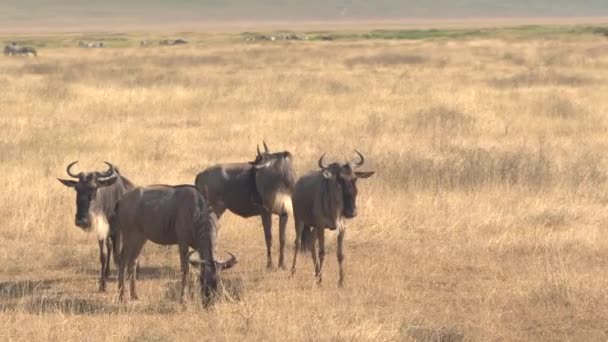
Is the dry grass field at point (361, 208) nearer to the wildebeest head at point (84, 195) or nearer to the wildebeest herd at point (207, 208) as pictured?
the wildebeest herd at point (207, 208)

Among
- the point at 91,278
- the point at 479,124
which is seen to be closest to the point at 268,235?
the point at 91,278

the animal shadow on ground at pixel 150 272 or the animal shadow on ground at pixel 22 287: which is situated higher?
the animal shadow on ground at pixel 22 287

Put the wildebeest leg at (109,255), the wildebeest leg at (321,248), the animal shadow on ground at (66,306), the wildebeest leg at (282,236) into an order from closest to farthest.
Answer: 1. the animal shadow on ground at (66,306)
2. the wildebeest leg at (321,248)
3. the wildebeest leg at (109,255)
4. the wildebeest leg at (282,236)

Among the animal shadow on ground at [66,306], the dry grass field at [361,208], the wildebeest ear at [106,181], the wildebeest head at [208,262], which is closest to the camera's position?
the wildebeest head at [208,262]

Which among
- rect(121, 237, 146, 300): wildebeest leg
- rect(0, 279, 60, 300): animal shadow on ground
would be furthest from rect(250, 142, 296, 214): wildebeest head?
rect(0, 279, 60, 300): animal shadow on ground

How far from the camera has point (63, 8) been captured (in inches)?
7539

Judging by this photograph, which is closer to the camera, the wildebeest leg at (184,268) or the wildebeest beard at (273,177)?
the wildebeest leg at (184,268)

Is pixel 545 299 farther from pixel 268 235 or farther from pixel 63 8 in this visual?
pixel 63 8

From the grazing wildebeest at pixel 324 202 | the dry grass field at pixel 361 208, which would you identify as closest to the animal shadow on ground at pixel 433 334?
the dry grass field at pixel 361 208

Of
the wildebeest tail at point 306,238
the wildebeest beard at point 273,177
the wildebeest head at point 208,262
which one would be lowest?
the wildebeest tail at point 306,238

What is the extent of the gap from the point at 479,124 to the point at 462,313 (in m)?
12.2

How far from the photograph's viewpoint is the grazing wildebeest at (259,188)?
10.5 metres

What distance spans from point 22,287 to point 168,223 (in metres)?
1.89

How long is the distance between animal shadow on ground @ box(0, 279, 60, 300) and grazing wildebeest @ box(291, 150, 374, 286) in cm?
251
